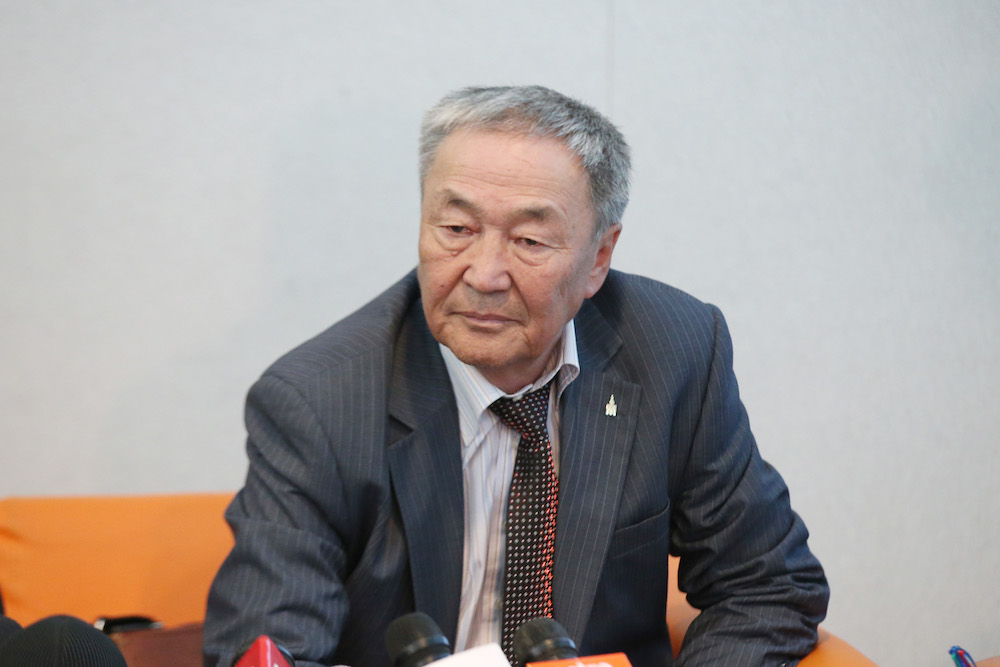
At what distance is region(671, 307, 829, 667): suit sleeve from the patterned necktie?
275 millimetres

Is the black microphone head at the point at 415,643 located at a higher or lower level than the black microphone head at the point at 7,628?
higher

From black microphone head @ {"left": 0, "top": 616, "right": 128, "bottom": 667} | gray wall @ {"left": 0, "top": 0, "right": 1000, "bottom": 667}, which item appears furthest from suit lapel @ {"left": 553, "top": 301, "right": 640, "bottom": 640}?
gray wall @ {"left": 0, "top": 0, "right": 1000, "bottom": 667}

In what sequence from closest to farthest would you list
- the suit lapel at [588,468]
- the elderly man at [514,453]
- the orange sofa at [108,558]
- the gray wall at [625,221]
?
the elderly man at [514,453], the suit lapel at [588,468], the orange sofa at [108,558], the gray wall at [625,221]

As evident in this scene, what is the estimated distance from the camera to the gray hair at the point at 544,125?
1670mm

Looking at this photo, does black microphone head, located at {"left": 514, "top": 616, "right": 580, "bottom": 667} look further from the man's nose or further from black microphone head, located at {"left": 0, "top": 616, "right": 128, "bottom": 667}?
the man's nose

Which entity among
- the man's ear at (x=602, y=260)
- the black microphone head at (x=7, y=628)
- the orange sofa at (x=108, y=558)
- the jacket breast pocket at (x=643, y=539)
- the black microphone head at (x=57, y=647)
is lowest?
the orange sofa at (x=108, y=558)

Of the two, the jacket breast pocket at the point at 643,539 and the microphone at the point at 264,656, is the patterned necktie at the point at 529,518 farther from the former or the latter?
the microphone at the point at 264,656

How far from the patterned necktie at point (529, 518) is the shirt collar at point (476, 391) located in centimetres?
2

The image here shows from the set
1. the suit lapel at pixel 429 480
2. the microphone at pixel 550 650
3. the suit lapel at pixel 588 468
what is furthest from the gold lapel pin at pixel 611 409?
the microphone at pixel 550 650

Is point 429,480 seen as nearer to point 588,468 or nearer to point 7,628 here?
point 588,468

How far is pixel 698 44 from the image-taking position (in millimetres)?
2912

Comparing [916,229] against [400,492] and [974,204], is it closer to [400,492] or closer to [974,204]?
[974,204]

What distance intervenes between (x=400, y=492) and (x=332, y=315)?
106 centimetres

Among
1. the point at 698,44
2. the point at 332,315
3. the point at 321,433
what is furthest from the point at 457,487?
the point at 698,44
